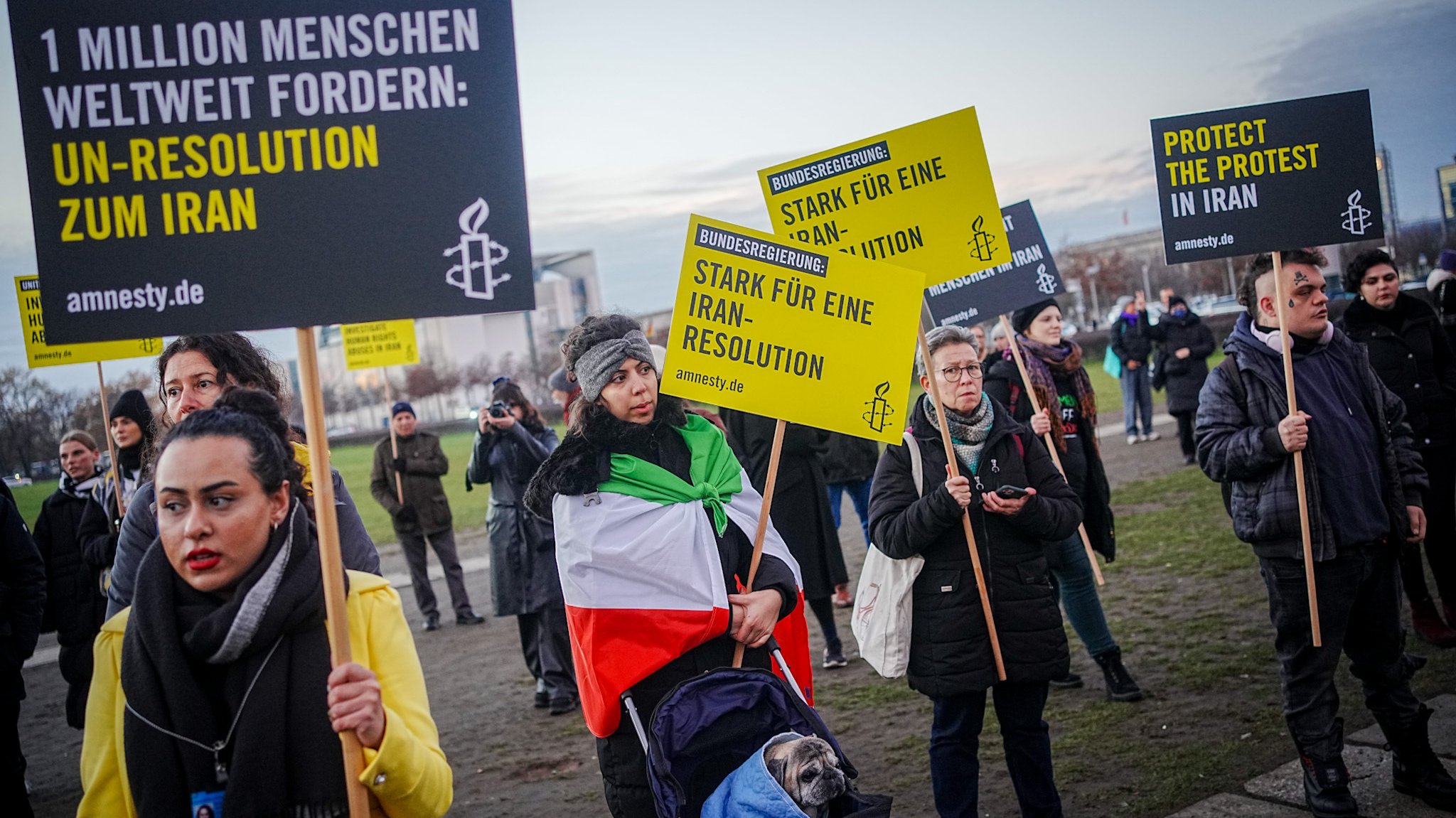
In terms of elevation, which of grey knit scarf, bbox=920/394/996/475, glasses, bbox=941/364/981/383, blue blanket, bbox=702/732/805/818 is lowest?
blue blanket, bbox=702/732/805/818

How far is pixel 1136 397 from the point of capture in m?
18.6

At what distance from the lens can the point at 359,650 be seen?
260cm

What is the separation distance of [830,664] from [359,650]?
5685mm

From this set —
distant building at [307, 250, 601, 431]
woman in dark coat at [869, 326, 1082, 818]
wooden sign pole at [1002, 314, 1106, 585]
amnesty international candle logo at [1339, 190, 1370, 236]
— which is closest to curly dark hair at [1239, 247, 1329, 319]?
amnesty international candle logo at [1339, 190, 1370, 236]

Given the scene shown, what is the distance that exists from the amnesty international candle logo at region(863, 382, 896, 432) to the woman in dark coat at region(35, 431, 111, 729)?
17.1ft

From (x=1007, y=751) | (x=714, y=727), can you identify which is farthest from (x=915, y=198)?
(x=714, y=727)

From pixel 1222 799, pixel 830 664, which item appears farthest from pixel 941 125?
pixel 830 664

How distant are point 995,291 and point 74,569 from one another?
616 cm

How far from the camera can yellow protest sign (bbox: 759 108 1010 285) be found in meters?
4.97

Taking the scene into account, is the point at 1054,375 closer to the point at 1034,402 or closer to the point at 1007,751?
the point at 1034,402

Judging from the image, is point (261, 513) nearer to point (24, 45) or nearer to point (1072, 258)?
point (24, 45)

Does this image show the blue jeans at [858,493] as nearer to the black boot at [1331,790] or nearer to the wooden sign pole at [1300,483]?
the wooden sign pole at [1300,483]

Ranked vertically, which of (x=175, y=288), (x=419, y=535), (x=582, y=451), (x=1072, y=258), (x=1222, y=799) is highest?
(x=1072, y=258)

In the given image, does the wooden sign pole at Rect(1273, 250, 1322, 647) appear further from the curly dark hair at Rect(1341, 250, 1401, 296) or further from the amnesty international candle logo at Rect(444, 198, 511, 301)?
the amnesty international candle logo at Rect(444, 198, 511, 301)
